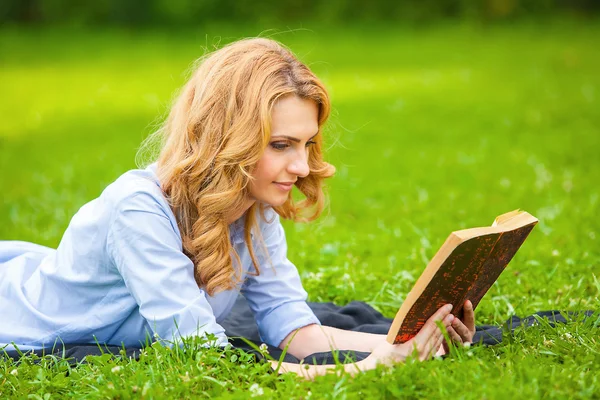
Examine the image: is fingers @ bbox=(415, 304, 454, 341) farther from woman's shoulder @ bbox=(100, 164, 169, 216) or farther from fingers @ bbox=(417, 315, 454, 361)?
woman's shoulder @ bbox=(100, 164, 169, 216)

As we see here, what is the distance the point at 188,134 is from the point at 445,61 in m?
13.2

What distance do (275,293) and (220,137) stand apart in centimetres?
90

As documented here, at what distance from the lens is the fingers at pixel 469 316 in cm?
312

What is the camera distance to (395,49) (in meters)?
17.8

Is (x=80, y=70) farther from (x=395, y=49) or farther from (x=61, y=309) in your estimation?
(x=61, y=309)

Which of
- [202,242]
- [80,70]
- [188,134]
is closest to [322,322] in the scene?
[202,242]

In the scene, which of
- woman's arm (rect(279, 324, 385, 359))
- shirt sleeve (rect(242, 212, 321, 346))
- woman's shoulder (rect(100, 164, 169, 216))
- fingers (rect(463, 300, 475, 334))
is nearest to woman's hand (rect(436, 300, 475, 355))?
fingers (rect(463, 300, 475, 334))

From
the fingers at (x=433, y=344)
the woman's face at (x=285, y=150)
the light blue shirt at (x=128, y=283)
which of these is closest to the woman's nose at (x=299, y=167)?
the woman's face at (x=285, y=150)

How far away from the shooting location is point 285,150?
126 inches

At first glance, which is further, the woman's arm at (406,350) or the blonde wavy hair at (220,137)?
the blonde wavy hair at (220,137)

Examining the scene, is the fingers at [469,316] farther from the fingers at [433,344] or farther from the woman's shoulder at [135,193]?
the woman's shoulder at [135,193]

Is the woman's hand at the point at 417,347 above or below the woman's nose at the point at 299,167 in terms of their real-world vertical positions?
below

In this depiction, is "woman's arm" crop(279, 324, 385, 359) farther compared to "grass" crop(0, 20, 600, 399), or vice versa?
"woman's arm" crop(279, 324, 385, 359)

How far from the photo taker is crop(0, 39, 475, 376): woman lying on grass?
3.10m
